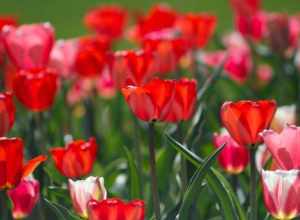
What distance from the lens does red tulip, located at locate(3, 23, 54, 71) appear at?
2164 millimetres

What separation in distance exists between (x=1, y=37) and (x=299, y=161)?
3.32 feet

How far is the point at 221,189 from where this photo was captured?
1.65 meters

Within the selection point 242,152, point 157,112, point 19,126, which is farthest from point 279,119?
point 19,126

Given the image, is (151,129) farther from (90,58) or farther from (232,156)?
(90,58)

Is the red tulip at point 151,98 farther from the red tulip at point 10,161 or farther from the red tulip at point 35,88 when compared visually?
the red tulip at point 35,88

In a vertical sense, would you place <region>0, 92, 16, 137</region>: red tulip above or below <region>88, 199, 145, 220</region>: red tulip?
above

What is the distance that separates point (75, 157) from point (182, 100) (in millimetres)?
262

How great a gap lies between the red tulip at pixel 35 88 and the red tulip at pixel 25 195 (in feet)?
1.03

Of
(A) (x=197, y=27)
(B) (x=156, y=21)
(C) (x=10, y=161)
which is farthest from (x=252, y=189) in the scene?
(A) (x=197, y=27)

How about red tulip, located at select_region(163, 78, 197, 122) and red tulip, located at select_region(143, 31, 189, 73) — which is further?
red tulip, located at select_region(143, 31, 189, 73)

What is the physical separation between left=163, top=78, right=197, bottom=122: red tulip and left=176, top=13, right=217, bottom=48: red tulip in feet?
3.86

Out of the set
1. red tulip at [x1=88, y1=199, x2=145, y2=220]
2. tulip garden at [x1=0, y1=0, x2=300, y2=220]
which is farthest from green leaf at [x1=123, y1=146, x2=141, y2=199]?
red tulip at [x1=88, y1=199, x2=145, y2=220]

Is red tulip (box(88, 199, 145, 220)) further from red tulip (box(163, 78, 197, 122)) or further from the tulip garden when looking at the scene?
red tulip (box(163, 78, 197, 122))

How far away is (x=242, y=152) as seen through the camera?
6.54ft
